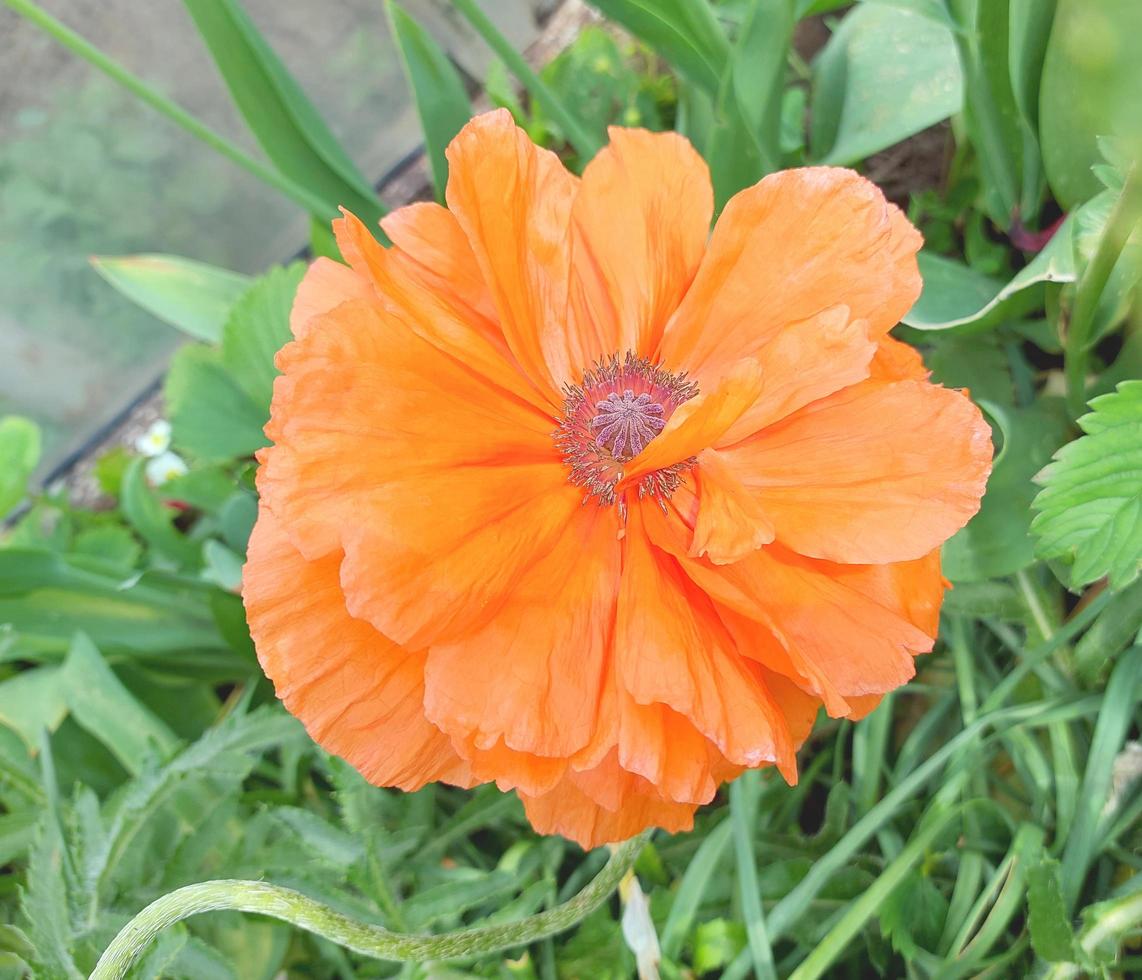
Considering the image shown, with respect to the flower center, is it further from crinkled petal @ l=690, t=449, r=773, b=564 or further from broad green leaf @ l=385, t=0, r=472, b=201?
broad green leaf @ l=385, t=0, r=472, b=201

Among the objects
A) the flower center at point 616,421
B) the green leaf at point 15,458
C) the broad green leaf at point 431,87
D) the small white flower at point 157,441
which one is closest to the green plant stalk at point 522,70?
the broad green leaf at point 431,87

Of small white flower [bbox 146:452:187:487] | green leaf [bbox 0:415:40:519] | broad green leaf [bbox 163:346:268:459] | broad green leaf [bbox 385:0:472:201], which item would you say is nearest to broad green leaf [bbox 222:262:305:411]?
broad green leaf [bbox 163:346:268:459]

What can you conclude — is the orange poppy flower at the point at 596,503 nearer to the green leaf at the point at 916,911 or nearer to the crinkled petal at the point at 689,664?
the crinkled petal at the point at 689,664

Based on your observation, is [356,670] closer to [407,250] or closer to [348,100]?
[407,250]

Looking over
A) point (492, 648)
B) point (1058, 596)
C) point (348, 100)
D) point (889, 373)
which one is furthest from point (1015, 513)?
point (348, 100)

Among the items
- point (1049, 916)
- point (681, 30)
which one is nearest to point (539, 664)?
point (1049, 916)

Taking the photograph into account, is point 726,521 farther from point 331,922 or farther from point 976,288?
point 976,288

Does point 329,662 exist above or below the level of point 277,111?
below
